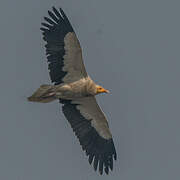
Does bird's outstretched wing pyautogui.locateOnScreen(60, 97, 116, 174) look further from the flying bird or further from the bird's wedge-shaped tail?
the bird's wedge-shaped tail

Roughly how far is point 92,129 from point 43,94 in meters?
2.57

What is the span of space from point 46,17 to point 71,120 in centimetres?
405

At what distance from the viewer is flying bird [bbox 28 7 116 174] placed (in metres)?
16.8

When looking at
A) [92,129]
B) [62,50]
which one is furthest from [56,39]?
[92,129]

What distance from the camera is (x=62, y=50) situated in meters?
16.8

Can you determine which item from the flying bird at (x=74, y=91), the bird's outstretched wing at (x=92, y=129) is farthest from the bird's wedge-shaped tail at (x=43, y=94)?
the bird's outstretched wing at (x=92, y=129)

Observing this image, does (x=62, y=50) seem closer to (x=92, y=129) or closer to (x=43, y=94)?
(x=43, y=94)

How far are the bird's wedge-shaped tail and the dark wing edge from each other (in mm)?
470

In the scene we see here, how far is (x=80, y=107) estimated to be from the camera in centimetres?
1817

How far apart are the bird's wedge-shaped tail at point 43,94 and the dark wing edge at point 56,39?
470 mm

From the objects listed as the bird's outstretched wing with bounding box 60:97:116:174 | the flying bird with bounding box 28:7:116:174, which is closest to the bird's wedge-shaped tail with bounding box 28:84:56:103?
the flying bird with bounding box 28:7:116:174

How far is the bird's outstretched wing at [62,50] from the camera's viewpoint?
16750mm

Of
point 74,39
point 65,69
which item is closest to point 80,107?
point 65,69

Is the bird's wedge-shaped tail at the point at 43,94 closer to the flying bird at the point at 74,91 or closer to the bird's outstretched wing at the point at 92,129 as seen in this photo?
the flying bird at the point at 74,91
